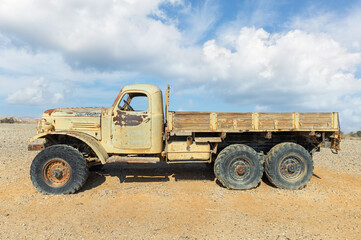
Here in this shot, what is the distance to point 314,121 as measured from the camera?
5.48 meters

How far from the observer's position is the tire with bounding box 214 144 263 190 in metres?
5.27

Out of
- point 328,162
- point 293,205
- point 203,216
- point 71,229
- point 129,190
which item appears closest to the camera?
point 71,229

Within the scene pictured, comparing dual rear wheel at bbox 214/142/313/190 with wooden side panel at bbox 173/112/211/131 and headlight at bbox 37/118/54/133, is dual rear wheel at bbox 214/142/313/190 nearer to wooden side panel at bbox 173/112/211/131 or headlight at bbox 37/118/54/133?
wooden side panel at bbox 173/112/211/131

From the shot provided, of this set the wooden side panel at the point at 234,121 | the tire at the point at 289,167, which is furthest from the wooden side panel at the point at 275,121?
the tire at the point at 289,167

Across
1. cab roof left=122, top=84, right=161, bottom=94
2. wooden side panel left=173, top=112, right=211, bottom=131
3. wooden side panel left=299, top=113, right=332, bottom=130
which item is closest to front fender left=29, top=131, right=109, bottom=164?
cab roof left=122, top=84, right=161, bottom=94

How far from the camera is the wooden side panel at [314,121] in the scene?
5461 millimetres

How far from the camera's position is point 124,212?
4.05 m

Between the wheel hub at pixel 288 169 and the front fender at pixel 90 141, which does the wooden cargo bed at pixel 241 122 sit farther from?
the front fender at pixel 90 141

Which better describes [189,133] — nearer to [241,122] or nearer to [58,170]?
[241,122]

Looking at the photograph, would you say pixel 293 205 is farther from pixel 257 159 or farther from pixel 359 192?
pixel 359 192

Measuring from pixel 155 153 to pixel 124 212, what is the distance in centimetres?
173

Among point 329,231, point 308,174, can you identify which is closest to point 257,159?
point 308,174

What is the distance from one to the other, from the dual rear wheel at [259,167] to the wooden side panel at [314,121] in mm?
633

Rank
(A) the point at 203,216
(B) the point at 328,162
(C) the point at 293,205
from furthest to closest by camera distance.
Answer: (B) the point at 328,162, (C) the point at 293,205, (A) the point at 203,216
